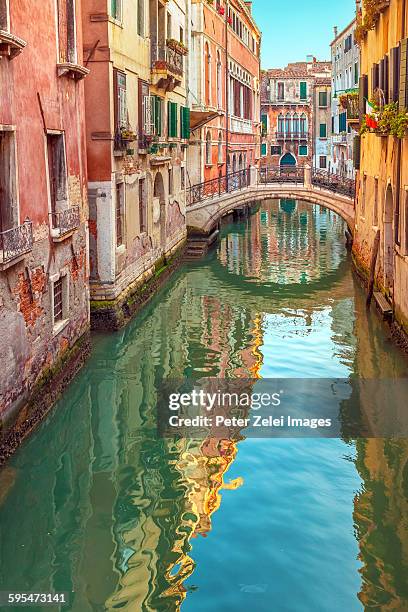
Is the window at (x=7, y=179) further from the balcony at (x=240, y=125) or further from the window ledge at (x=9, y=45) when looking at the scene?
the balcony at (x=240, y=125)

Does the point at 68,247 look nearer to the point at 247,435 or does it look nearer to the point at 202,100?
the point at 247,435

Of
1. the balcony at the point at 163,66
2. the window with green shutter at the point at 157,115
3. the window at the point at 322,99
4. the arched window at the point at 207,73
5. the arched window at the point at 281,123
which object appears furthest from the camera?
the arched window at the point at 281,123

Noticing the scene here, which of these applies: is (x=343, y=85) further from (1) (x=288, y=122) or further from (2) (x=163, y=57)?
(2) (x=163, y=57)

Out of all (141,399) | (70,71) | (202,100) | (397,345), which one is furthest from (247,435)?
(202,100)

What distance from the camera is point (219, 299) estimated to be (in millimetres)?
17812

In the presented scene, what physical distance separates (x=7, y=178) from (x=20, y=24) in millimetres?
1762

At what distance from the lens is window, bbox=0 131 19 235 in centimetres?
861

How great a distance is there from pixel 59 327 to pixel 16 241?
7.62ft

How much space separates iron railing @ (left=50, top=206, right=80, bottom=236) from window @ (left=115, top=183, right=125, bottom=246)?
341cm

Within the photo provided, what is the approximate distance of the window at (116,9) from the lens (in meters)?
14.0

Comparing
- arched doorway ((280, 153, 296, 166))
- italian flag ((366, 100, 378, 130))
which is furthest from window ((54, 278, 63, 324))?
arched doorway ((280, 153, 296, 166))

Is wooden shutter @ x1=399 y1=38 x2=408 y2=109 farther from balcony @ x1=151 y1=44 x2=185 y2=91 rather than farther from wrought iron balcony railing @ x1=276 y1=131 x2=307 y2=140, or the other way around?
wrought iron balcony railing @ x1=276 y1=131 x2=307 y2=140

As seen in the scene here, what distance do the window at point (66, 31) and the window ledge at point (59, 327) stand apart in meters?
3.39

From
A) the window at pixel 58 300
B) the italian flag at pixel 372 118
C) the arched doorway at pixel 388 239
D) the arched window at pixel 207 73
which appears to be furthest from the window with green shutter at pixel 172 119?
the window at pixel 58 300
